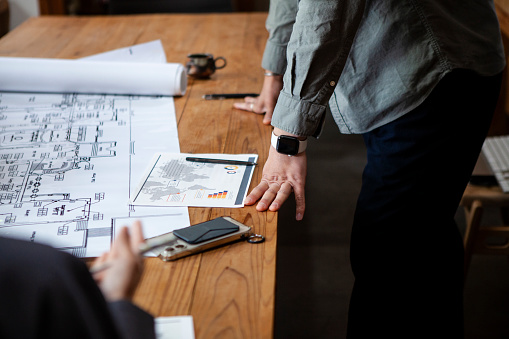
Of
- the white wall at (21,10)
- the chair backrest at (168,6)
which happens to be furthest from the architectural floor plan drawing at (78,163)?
the white wall at (21,10)

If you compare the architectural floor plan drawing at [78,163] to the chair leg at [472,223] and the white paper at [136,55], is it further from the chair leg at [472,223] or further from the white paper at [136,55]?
the chair leg at [472,223]

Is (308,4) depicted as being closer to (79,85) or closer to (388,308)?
(388,308)

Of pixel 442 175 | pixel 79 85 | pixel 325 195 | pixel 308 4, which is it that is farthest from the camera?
pixel 325 195

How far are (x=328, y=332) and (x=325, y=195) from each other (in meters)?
0.93

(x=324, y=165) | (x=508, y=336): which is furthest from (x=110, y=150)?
(x=324, y=165)

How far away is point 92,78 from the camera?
58.5 inches

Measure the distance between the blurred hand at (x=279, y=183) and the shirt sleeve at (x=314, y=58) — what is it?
6 cm

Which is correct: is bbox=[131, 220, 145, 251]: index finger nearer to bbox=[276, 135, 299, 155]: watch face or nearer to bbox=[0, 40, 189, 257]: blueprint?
bbox=[0, 40, 189, 257]: blueprint

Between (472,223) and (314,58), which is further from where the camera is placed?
(472,223)

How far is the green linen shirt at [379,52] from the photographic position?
99 cm

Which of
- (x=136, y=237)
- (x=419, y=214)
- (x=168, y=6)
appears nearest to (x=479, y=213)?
(x=419, y=214)

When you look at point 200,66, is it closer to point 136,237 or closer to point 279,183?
point 279,183

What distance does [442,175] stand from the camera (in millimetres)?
1115

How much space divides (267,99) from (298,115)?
35cm
